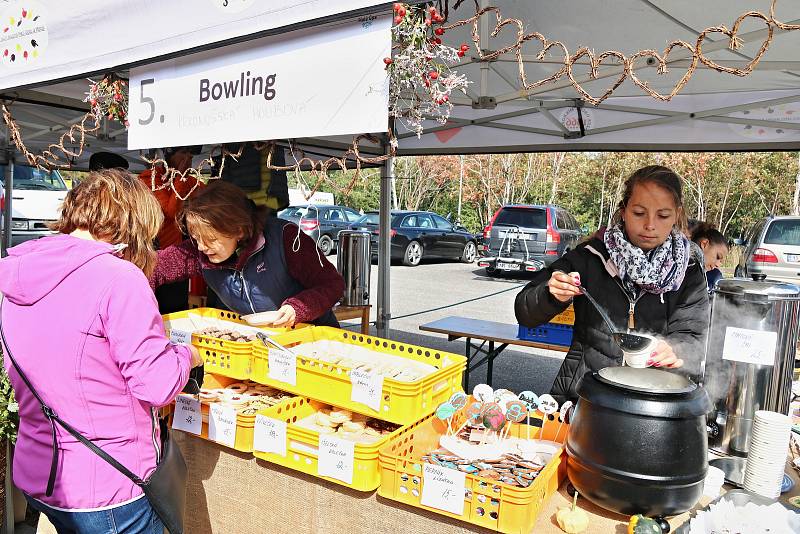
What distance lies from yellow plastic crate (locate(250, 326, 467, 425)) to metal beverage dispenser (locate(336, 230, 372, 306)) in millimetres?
3222

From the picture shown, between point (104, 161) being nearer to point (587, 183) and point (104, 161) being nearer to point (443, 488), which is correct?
point (443, 488)

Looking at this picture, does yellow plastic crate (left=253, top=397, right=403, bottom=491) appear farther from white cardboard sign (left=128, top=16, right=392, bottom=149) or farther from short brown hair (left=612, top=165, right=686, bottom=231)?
short brown hair (left=612, top=165, right=686, bottom=231)

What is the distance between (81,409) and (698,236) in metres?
4.44

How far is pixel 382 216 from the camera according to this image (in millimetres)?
5719

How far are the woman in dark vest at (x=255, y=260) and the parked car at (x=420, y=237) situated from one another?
11.4 metres

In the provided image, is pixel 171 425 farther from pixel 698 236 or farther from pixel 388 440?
pixel 698 236

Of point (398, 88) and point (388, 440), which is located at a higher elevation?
point (398, 88)

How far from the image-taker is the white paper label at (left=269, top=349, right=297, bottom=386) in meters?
→ 1.81

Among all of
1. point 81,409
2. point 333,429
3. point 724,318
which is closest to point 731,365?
point 724,318

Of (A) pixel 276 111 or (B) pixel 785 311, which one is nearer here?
(B) pixel 785 311

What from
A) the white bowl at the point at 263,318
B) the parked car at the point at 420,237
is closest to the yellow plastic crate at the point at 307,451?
the white bowl at the point at 263,318

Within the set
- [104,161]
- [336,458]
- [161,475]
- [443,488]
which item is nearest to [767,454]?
[443,488]

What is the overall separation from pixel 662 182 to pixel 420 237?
13.0 meters

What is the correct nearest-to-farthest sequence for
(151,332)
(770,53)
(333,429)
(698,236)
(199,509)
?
1. (151,332)
2. (333,429)
3. (199,509)
4. (770,53)
5. (698,236)
